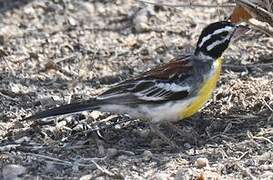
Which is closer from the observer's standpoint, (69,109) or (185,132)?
(69,109)

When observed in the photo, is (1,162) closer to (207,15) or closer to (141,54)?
(141,54)

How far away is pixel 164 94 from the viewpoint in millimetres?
6875

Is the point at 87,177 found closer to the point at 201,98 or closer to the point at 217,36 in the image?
the point at 201,98

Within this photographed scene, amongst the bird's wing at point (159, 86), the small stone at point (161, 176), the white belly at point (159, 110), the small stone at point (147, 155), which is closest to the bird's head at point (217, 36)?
the bird's wing at point (159, 86)

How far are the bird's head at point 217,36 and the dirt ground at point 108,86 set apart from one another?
59 cm

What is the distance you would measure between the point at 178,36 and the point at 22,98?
2.31 m

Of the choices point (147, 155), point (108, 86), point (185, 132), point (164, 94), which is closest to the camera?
point (147, 155)

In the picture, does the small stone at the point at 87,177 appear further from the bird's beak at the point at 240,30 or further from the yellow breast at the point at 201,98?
the bird's beak at the point at 240,30

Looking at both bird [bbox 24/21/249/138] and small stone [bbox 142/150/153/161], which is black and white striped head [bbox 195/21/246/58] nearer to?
bird [bbox 24/21/249/138]

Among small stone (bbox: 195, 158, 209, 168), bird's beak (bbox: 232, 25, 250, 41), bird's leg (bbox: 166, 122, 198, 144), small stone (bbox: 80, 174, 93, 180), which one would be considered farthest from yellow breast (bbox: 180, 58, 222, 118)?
small stone (bbox: 80, 174, 93, 180)

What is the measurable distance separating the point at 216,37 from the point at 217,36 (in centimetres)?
1

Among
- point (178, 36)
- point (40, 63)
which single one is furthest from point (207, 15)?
point (40, 63)

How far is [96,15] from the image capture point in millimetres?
10172

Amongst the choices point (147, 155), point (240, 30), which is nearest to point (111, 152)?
point (147, 155)
